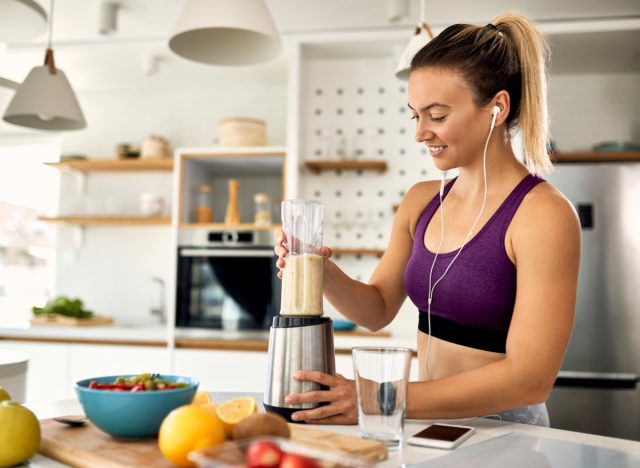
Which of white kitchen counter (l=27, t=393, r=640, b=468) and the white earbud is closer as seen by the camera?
white kitchen counter (l=27, t=393, r=640, b=468)

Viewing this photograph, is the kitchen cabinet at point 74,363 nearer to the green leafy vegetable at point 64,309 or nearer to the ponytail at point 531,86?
the green leafy vegetable at point 64,309

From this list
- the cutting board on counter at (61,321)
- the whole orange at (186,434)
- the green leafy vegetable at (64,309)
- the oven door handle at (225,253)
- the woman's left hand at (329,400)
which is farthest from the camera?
the green leafy vegetable at (64,309)

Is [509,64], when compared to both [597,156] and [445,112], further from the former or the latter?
[597,156]

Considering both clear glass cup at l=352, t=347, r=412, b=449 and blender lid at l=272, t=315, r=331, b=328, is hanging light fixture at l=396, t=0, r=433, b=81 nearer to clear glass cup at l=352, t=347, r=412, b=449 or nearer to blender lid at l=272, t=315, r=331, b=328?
blender lid at l=272, t=315, r=331, b=328

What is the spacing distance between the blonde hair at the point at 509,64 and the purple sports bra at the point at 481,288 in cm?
11

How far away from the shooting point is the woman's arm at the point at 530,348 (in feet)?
3.81

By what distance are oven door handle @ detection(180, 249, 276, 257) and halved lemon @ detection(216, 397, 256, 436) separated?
2.66 m

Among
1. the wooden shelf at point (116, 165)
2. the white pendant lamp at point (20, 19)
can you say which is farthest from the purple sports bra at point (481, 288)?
the wooden shelf at point (116, 165)

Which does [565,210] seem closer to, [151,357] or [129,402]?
[129,402]

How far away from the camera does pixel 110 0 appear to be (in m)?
3.57

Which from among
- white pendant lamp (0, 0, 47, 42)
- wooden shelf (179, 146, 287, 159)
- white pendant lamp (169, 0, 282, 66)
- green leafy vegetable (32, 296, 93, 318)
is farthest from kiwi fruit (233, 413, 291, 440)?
green leafy vegetable (32, 296, 93, 318)

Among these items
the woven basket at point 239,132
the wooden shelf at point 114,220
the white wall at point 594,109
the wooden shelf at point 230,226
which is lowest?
the wooden shelf at point 230,226

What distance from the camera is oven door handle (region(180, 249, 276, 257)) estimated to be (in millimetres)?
3703

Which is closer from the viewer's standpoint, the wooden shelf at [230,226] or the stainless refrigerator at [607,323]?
the stainless refrigerator at [607,323]
